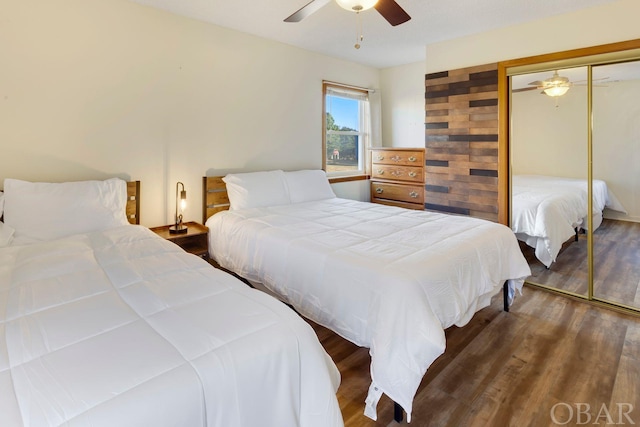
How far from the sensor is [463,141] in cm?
368

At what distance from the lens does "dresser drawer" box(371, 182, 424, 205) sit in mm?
4270

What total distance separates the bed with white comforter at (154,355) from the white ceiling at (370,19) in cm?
234

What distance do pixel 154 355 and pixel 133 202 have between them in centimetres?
226

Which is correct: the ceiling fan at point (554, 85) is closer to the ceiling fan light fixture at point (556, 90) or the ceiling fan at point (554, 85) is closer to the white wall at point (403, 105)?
the ceiling fan light fixture at point (556, 90)

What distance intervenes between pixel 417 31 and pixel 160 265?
10.5 ft

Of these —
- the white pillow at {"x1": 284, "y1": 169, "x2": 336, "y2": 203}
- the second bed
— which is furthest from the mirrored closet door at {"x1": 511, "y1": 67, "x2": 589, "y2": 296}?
the white pillow at {"x1": 284, "y1": 169, "x2": 336, "y2": 203}

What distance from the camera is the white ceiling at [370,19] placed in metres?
2.78

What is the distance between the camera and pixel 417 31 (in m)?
3.42

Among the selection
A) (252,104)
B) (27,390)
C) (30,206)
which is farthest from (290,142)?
(27,390)

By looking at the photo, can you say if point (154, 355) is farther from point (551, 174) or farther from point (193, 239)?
point (551, 174)

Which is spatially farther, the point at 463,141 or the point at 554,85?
the point at 463,141

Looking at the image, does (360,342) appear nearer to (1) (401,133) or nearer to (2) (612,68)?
(2) (612,68)

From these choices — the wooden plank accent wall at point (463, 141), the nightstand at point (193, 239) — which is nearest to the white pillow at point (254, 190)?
the nightstand at point (193, 239)

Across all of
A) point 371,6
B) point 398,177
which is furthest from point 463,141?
point 371,6
